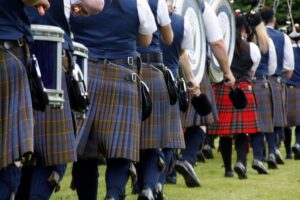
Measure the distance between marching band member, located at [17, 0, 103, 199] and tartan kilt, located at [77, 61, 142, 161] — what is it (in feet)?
2.54

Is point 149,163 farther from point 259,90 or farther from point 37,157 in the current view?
point 259,90

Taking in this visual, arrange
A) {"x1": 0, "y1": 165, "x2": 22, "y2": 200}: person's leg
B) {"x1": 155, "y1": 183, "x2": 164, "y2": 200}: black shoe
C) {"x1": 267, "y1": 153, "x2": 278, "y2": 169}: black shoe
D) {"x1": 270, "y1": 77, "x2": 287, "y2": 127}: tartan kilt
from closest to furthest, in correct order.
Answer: {"x1": 0, "y1": 165, "x2": 22, "y2": 200}: person's leg, {"x1": 155, "y1": 183, "x2": 164, "y2": 200}: black shoe, {"x1": 267, "y1": 153, "x2": 278, "y2": 169}: black shoe, {"x1": 270, "y1": 77, "x2": 287, "y2": 127}: tartan kilt

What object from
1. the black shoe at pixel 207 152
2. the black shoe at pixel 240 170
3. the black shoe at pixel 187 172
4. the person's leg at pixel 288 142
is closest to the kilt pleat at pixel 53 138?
the black shoe at pixel 187 172

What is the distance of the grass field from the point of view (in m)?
8.02

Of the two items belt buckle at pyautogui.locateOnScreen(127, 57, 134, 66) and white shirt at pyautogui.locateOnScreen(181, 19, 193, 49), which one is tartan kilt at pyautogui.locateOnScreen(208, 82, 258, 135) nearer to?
white shirt at pyautogui.locateOnScreen(181, 19, 193, 49)

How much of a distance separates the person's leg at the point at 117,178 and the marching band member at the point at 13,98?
138cm

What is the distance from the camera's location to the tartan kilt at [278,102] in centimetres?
1139

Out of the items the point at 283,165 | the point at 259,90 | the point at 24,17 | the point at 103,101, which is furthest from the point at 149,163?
the point at 283,165

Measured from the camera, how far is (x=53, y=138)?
5023 mm

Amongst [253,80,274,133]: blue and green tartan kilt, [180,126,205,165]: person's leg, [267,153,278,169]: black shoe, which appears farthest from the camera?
[267,153,278,169]: black shoe

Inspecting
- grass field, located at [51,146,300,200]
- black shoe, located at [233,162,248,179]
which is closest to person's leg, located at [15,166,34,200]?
grass field, located at [51,146,300,200]

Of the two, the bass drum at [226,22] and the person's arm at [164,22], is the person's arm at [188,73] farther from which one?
the bass drum at [226,22]

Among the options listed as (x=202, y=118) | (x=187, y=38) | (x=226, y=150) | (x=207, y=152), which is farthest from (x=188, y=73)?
(x=207, y=152)

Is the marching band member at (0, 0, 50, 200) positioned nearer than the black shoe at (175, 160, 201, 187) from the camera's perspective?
Yes
